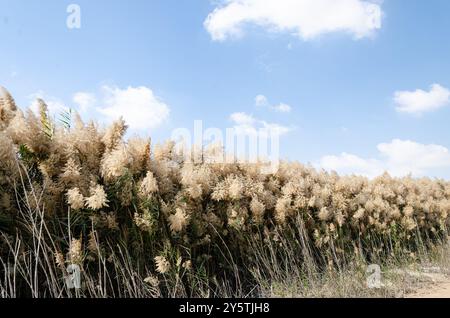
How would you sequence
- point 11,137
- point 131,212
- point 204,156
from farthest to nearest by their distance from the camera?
point 204,156, point 131,212, point 11,137

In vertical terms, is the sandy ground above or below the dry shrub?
below

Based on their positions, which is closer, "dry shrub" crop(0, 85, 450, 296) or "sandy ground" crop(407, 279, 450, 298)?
"dry shrub" crop(0, 85, 450, 296)

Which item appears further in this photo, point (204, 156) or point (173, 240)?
point (204, 156)

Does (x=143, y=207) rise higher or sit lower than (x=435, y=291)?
higher

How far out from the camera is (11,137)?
16.4 ft

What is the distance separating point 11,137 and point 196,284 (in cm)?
302

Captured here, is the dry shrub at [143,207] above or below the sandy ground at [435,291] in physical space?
above

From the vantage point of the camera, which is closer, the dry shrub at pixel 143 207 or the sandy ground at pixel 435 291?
the dry shrub at pixel 143 207

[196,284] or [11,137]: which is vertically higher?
[11,137]

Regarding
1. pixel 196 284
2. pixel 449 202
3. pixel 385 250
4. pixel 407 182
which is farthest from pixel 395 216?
pixel 196 284

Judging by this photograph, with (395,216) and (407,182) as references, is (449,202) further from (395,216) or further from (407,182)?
(395,216)

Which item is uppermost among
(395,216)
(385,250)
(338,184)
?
(338,184)

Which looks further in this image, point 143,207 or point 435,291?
point 435,291
